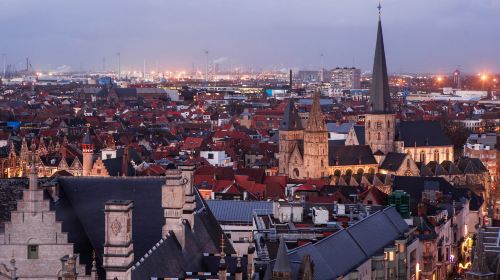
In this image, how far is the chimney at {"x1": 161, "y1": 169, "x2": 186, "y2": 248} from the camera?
28.1 meters

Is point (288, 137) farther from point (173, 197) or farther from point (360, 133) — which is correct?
point (173, 197)

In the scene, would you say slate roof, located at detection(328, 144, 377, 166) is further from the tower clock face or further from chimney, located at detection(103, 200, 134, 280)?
chimney, located at detection(103, 200, 134, 280)

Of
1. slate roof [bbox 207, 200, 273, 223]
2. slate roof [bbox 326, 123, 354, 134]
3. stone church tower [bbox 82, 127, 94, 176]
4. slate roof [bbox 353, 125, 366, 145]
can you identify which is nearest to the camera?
slate roof [bbox 207, 200, 273, 223]

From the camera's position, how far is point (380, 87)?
311 ft

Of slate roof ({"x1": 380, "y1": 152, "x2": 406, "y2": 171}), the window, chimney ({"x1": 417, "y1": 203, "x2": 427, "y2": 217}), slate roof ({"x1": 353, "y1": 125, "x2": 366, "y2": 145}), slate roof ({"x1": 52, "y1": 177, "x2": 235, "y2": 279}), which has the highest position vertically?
slate roof ({"x1": 52, "y1": 177, "x2": 235, "y2": 279})

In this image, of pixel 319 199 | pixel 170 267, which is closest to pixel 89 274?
pixel 170 267

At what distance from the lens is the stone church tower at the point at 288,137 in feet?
290

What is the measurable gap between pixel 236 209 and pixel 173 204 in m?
23.4

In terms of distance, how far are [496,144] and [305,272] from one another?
78.3m

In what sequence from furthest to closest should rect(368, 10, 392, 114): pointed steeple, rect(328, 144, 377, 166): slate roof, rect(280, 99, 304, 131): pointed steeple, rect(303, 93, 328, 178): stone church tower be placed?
rect(368, 10, 392, 114): pointed steeple < rect(280, 99, 304, 131): pointed steeple < rect(328, 144, 377, 166): slate roof < rect(303, 93, 328, 178): stone church tower

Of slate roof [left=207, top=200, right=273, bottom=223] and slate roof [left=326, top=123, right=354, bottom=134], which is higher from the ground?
slate roof [left=207, top=200, right=273, bottom=223]

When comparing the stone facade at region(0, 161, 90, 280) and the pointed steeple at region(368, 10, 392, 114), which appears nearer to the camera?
the stone facade at region(0, 161, 90, 280)

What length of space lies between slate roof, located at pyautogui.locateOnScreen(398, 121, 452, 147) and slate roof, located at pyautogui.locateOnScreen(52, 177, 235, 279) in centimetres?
6782

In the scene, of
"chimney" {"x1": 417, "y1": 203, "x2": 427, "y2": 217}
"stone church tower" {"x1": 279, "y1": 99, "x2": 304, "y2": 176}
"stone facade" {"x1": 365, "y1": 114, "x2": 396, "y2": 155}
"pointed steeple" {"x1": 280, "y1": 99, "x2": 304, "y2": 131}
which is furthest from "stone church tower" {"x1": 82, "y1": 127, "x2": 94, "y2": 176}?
"stone facade" {"x1": 365, "y1": 114, "x2": 396, "y2": 155}
